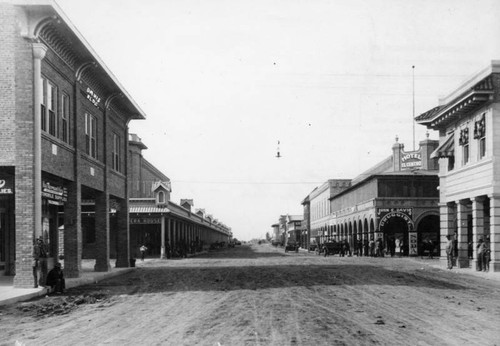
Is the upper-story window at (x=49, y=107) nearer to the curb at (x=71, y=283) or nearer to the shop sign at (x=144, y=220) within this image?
the curb at (x=71, y=283)

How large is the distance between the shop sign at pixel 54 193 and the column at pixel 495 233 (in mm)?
17825

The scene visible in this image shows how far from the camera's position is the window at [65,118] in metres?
23.2

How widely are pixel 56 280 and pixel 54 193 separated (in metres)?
4.56

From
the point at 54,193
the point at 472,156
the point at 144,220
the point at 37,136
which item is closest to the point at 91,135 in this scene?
the point at 54,193

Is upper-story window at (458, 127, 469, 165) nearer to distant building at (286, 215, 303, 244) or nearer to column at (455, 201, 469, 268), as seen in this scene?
column at (455, 201, 469, 268)

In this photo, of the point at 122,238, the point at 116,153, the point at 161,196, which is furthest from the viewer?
the point at 161,196

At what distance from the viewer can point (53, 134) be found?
21922 mm

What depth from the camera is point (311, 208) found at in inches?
4375

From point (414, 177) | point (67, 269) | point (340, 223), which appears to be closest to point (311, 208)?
point (340, 223)

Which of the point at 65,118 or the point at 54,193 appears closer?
the point at 54,193

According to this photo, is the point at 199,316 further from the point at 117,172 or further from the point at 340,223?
the point at 340,223

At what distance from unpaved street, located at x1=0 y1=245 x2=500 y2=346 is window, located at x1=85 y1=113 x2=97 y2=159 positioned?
8852mm

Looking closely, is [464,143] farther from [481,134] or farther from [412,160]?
[412,160]

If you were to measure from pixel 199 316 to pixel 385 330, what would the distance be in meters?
3.95
